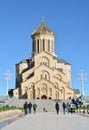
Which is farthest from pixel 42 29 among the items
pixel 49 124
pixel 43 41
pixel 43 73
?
pixel 49 124

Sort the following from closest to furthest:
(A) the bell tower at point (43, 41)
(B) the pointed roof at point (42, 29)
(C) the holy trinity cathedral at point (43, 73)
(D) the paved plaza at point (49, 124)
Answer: (D) the paved plaza at point (49, 124)
(C) the holy trinity cathedral at point (43, 73)
(A) the bell tower at point (43, 41)
(B) the pointed roof at point (42, 29)

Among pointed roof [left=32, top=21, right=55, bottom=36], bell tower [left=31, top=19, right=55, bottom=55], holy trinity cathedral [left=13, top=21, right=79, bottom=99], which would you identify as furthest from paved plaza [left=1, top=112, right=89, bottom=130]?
pointed roof [left=32, top=21, right=55, bottom=36]

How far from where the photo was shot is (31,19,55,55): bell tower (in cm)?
8219

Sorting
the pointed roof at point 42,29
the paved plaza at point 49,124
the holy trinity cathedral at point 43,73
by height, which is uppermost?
the pointed roof at point 42,29

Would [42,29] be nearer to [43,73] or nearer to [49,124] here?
[43,73]

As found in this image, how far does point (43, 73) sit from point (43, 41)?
6.66 metres

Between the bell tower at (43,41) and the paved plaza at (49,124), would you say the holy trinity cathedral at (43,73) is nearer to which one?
the bell tower at (43,41)

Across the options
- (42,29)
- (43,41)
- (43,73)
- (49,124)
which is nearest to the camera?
(49,124)

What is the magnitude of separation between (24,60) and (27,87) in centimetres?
1069

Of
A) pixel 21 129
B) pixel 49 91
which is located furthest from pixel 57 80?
pixel 21 129

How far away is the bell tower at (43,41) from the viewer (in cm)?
8219

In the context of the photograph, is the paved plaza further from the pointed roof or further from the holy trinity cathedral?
the pointed roof

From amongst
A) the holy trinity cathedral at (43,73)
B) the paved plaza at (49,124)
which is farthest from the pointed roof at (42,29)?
the paved plaza at (49,124)

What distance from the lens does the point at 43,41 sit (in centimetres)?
8212
